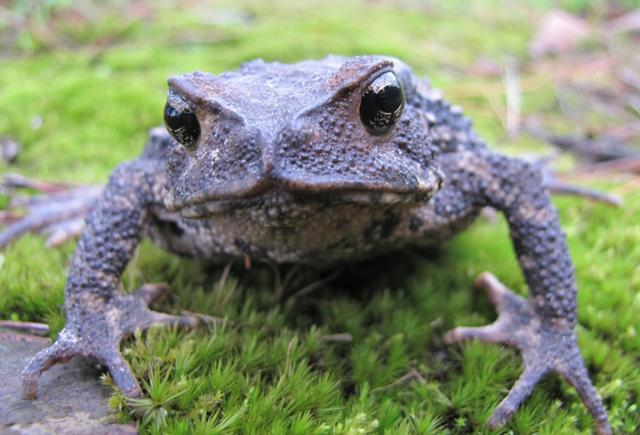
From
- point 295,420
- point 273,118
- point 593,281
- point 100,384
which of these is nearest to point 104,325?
point 100,384

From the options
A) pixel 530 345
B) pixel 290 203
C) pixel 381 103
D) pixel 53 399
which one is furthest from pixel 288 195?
pixel 530 345

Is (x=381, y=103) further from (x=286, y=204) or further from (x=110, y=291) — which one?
(x=110, y=291)

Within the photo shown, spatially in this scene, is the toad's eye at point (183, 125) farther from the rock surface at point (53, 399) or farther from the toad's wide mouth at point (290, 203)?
the rock surface at point (53, 399)

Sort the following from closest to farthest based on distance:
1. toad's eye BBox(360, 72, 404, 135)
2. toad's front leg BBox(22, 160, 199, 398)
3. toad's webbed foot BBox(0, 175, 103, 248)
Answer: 1. toad's eye BBox(360, 72, 404, 135)
2. toad's front leg BBox(22, 160, 199, 398)
3. toad's webbed foot BBox(0, 175, 103, 248)

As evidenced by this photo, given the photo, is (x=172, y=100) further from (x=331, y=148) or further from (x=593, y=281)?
(x=593, y=281)

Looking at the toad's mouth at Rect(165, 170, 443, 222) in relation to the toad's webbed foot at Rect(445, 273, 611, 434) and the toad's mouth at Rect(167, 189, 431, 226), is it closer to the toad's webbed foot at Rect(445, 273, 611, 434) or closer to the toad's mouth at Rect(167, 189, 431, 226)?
the toad's mouth at Rect(167, 189, 431, 226)

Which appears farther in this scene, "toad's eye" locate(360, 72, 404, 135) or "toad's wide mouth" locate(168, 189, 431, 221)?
"toad's eye" locate(360, 72, 404, 135)

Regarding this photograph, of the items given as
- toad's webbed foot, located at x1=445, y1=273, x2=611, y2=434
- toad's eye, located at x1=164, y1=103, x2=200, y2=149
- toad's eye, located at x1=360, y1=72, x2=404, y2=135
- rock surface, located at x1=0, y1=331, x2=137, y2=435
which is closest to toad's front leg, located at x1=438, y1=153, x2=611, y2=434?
toad's webbed foot, located at x1=445, y1=273, x2=611, y2=434
